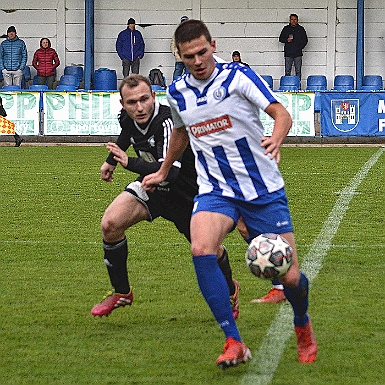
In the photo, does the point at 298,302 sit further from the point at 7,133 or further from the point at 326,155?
the point at 7,133

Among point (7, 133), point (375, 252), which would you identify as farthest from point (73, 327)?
point (7, 133)

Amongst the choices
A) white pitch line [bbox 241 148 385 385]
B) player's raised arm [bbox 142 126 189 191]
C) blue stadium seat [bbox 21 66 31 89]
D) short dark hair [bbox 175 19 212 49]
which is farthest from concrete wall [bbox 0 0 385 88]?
short dark hair [bbox 175 19 212 49]

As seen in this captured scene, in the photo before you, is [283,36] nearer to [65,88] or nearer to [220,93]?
[65,88]

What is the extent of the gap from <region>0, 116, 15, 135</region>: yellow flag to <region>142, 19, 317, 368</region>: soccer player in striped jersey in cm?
1691

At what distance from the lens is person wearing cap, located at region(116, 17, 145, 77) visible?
2480cm

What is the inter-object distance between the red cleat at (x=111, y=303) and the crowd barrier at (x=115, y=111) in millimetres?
15148

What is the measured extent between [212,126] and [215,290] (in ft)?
2.70

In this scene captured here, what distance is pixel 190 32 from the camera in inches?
181

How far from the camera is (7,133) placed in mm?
21344

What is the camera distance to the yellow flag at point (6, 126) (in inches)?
838

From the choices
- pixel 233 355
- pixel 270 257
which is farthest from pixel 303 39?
pixel 233 355

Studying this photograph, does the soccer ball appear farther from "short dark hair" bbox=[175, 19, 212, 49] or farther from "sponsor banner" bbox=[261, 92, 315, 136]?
"sponsor banner" bbox=[261, 92, 315, 136]

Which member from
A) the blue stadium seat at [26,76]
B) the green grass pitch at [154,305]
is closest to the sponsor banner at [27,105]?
the blue stadium seat at [26,76]

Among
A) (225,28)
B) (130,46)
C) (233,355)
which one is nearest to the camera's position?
(233,355)
